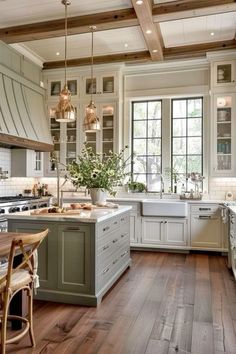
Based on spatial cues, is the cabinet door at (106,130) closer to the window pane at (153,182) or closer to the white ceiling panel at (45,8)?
the window pane at (153,182)

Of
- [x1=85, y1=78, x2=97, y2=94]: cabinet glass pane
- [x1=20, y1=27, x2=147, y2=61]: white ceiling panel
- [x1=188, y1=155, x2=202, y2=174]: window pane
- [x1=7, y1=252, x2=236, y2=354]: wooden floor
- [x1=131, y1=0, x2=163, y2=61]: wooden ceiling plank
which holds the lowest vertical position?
[x1=7, y1=252, x2=236, y2=354]: wooden floor

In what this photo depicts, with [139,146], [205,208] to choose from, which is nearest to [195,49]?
[139,146]

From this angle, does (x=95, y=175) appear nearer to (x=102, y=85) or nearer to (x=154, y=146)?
(x=154, y=146)

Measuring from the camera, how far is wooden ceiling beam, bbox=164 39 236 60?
210 inches

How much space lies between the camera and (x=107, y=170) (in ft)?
13.2

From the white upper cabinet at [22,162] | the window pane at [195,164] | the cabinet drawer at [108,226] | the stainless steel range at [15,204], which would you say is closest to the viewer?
the cabinet drawer at [108,226]

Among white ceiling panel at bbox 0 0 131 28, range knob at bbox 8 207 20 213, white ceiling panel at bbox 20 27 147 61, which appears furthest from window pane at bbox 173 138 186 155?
range knob at bbox 8 207 20 213

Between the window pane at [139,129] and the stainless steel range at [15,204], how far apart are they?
218cm

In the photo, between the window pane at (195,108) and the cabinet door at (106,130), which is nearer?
the window pane at (195,108)

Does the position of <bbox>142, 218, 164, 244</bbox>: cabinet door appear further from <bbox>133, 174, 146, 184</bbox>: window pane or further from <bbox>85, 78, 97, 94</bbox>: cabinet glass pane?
<bbox>85, 78, 97, 94</bbox>: cabinet glass pane

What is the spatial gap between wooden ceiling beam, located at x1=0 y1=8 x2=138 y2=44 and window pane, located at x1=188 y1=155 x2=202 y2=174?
2.71m

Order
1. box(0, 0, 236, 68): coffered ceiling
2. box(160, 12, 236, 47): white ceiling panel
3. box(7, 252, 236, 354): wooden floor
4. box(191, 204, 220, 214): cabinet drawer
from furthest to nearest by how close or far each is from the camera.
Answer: box(191, 204, 220, 214): cabinet drawer, box(160, 12, 236, 47): white ceiling panel, box(0, 0, 236, 68): coffered ceiling, box(7, 252, 236, 354): wooden floor

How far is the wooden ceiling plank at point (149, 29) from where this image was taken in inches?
151

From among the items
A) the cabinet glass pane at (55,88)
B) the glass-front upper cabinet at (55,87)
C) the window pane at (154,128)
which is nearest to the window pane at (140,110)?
the window pane at (154,128)
